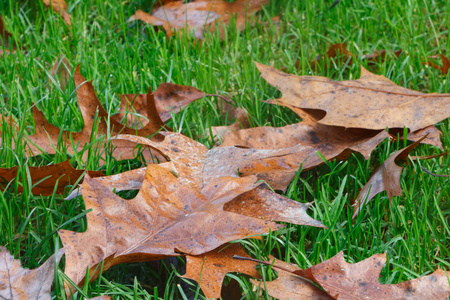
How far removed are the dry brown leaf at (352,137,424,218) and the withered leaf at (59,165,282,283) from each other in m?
0.33

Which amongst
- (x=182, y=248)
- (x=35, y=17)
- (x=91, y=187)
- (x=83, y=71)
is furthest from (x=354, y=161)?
(x=35, y=17)

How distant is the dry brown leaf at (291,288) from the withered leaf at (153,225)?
4.9 inches

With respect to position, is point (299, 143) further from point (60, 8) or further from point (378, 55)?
point (60, 8)

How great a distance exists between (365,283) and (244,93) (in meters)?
1.09

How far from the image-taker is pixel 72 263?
1.17m

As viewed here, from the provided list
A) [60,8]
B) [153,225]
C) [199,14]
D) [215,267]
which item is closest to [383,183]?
[215,267]

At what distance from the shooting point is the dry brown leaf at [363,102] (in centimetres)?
172

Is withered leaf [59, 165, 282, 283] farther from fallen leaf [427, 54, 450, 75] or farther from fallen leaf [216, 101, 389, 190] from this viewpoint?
fallen leaf [427, 54, 450, 75]

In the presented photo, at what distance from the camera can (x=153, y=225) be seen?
4.25 feet

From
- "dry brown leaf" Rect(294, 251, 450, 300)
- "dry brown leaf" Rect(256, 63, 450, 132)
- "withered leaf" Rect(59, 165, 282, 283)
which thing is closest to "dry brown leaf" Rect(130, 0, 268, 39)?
"dry brown leaf" Rect(256, 63, 450, 132)

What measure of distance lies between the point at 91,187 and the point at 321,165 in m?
0.81

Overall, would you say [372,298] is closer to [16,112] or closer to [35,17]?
[16,112]

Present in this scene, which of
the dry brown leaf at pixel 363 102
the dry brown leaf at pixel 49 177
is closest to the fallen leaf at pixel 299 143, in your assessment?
the dry brown leaf at pixel 363 102

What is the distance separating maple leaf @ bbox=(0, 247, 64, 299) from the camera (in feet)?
3.74
